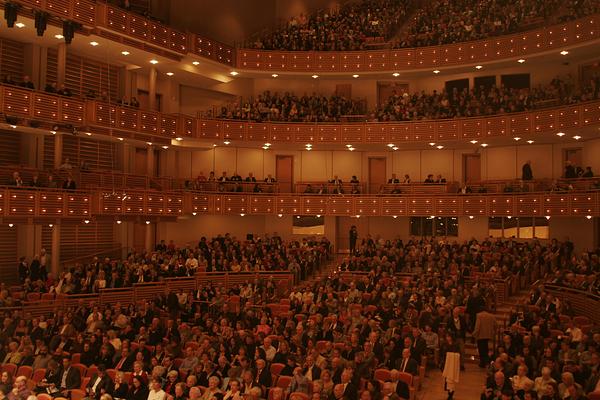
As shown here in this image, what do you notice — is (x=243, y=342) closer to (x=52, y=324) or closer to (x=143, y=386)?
(x=143, y=386)

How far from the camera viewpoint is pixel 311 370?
11570 mm

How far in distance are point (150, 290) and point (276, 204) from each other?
7.54 meters

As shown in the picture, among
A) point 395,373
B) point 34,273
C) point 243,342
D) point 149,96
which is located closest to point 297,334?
point 243,342

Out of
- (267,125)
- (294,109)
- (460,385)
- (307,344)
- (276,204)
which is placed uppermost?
(294,109)

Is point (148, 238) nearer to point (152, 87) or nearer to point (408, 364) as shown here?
point (152, 87)

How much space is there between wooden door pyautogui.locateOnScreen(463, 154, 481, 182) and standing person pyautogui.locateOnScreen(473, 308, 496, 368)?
13.6 meters

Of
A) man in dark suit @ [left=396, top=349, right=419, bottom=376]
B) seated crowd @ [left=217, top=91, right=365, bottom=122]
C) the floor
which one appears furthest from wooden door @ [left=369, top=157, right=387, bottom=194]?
man in dark suit @ [left=396, top=349, right=419, bottom=376]

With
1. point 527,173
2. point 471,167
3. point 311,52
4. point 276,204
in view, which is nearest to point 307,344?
point 276,204

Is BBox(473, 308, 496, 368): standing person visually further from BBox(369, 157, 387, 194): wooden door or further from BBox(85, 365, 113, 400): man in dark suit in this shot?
BBox(369, 157, 387, 194): wooden door

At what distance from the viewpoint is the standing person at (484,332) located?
44.9 ft

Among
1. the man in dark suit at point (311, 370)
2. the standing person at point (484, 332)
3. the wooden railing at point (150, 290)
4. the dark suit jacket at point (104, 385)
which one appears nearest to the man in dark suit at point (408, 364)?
the man in dark suit at point (311, 370)

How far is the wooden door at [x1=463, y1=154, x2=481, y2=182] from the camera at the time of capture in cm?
2669

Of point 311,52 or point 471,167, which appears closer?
point 311,52

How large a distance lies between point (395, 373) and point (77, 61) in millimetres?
16839
